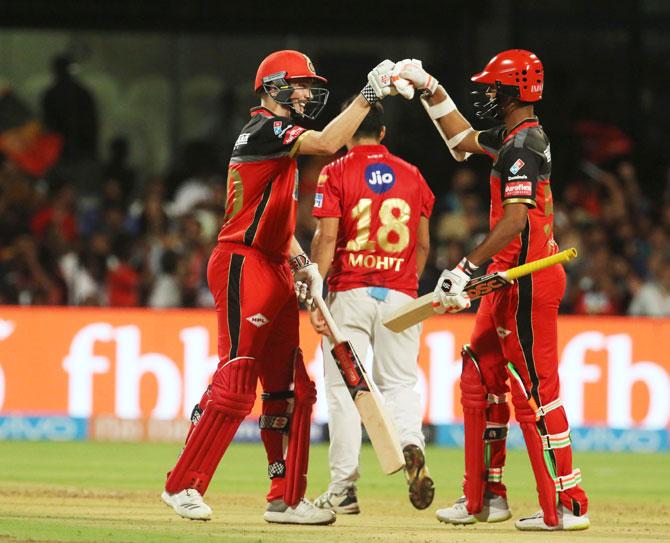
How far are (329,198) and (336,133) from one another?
1.22 meters

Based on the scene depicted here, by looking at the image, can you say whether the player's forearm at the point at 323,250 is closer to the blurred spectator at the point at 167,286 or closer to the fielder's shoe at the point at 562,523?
the fielder's shoe at the point at 562,523

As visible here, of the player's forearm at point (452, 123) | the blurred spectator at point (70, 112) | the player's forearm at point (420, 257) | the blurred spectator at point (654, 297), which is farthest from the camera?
the blurred spectator at point (70, 112)

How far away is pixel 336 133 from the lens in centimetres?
688

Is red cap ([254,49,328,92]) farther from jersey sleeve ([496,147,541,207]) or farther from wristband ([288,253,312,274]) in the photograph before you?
jersey sleeve ([496,147,541,207])

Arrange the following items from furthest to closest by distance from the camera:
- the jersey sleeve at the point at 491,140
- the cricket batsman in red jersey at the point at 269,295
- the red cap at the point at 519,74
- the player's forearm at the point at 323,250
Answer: the player's forearm at the point at 323,250, the jersey sleeve at the point at 491,140, the red cap at the point at 519,74, the cricket batsman in red jersey at the point at 269,295

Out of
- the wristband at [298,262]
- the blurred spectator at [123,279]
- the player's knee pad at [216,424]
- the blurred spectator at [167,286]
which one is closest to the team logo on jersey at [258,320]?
the player's knee pad at [216,424]

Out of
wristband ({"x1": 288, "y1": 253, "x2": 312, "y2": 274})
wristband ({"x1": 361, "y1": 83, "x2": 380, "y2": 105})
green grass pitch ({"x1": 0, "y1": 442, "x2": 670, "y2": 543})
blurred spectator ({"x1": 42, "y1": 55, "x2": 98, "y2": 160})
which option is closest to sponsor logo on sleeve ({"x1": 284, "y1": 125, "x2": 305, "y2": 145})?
wristband ({"x1": 361, "y1": 83, "x2": 380, "y2": 105})

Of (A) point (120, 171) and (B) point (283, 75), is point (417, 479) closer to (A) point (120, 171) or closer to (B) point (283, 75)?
(B) point (283, 75)

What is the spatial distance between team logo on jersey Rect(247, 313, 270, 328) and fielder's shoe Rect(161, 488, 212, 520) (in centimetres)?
92

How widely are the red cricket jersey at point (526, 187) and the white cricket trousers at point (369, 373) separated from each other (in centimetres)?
101

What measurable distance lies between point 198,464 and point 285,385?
2.15 feet

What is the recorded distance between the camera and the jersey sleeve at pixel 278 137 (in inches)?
276

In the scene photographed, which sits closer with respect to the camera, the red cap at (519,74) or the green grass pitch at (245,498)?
the green grass pitch at (245,498)

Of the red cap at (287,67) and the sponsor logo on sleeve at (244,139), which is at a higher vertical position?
the red cap at (287,67)
